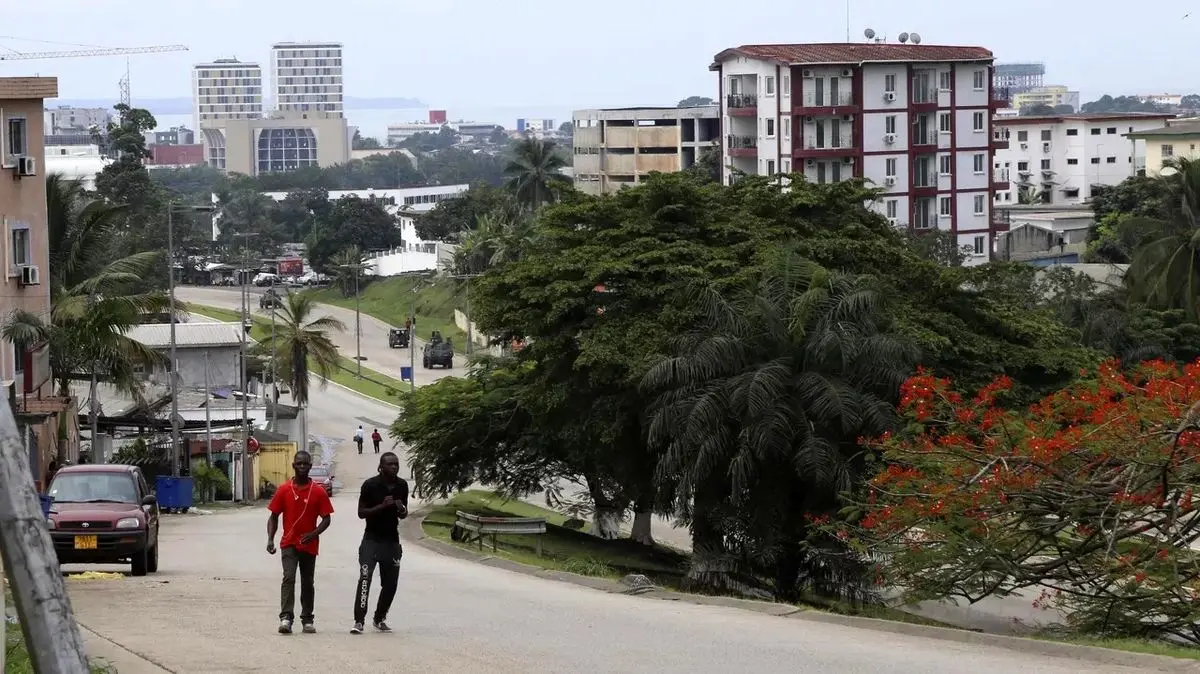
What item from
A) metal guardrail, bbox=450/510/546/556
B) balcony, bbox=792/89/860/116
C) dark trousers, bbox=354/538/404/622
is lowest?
metal guardrail, bbox=450/510/546/556

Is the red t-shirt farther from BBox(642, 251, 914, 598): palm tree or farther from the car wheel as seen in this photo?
BBox(642, 251, 914, 598): palm tree

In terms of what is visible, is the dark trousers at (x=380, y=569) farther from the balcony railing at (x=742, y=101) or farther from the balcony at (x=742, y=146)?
the balcony at (x=742, y=146)

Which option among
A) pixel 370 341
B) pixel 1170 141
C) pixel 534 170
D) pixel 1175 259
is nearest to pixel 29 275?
pixel 1175 259

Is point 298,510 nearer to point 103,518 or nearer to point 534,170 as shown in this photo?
point 103,518

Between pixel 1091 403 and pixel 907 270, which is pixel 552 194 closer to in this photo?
pixel 907 270

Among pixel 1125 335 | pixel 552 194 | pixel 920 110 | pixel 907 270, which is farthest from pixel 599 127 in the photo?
pixel 907 270

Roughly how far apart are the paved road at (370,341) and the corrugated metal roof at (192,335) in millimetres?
13850

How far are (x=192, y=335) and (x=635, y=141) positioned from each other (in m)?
53.4

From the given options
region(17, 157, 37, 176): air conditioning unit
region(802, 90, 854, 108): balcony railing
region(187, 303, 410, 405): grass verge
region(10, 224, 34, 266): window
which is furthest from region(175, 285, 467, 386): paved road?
region(17, 157, 37, 176): air conditioning unit

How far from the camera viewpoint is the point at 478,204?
436ft

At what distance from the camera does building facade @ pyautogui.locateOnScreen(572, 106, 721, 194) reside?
4572 inches

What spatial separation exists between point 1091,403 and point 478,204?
114m

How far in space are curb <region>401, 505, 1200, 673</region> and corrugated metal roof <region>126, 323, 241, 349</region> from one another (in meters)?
44.8

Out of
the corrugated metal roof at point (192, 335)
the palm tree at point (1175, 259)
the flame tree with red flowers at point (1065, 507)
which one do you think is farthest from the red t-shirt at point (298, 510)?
the corrugated metal roof at point (192, 335)
